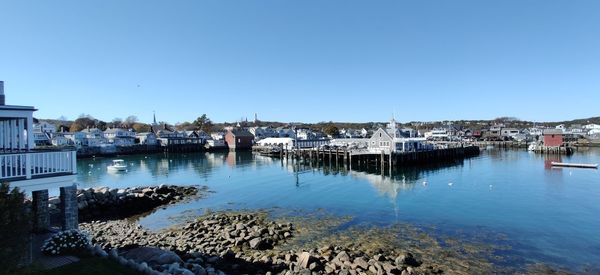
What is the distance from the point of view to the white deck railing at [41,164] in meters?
11.2

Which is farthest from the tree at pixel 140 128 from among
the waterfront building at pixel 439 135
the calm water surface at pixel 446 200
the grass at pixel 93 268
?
the grass at pixel 93 268

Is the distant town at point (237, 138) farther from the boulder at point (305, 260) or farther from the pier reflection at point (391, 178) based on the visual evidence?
the boulder at point (305, 260)

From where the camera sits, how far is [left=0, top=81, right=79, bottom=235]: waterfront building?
1115cm

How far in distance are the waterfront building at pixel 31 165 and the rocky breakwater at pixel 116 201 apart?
38.2 ft

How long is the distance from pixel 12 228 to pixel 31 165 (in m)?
6.48

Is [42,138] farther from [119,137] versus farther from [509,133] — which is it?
[509,133]

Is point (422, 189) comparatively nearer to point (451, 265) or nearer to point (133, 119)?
point (451, 265)

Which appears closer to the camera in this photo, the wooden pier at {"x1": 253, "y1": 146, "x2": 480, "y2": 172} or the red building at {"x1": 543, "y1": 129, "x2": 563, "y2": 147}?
the wooden pier at {"x1": 253, "y1": 146, "x2": 480, "y2": 172}

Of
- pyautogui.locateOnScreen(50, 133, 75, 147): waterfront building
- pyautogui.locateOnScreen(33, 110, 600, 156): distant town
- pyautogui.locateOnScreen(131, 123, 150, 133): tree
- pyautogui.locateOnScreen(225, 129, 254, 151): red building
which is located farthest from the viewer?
pyautogui.locateOnScreen(131, 123, 150, 133): tree

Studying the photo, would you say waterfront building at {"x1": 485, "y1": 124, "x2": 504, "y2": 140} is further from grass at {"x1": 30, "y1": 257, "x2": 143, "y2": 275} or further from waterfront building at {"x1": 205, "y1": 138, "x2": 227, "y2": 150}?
grass at {"x1": 30, "y1": 257, "x2": 143, "y2": 275}

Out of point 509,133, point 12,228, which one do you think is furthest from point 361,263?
point 509,133

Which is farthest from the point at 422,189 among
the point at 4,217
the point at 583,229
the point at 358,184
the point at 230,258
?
the point at 4,217

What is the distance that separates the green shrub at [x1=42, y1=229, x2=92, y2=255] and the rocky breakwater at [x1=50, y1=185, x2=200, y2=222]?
13.8m

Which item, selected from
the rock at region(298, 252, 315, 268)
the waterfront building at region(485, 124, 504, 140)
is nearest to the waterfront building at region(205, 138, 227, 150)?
the rock at region(298, 252, 315, 268)
